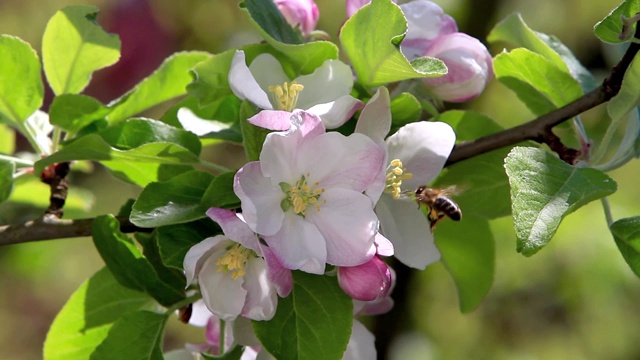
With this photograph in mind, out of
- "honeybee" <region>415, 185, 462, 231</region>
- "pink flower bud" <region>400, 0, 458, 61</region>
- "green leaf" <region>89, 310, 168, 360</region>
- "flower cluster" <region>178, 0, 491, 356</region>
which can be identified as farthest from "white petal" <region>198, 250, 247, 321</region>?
"pink flower bud" <region>400, 0, 458, 61</region>

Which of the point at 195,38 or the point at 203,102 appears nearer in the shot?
the point at 203,102

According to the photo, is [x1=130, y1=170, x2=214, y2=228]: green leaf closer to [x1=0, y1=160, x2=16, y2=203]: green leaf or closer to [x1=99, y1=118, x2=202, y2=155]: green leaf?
[x1=99, y1=118, x2=202, y2=155]: green leaf

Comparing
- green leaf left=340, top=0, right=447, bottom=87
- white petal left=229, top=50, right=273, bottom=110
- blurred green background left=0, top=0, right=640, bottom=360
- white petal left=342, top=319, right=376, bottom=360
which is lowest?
blurred green background left=0, top=0, right=640, bottom=360

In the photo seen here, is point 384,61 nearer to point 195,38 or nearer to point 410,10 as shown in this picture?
point 410,10

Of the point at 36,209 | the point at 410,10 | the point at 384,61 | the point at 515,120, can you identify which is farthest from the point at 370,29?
the point at 515,120

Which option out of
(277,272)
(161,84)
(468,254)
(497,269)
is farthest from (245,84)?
(497,269)

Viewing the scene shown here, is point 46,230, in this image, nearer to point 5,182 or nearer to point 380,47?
point 5,182
